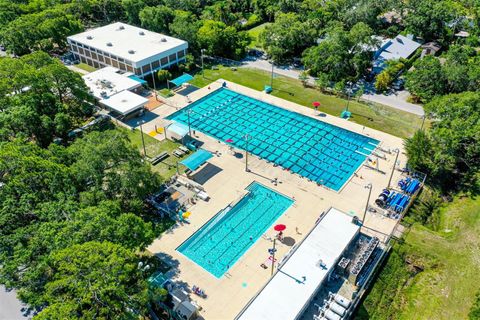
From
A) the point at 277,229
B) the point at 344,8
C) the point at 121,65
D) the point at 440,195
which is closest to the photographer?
the point at 277,229

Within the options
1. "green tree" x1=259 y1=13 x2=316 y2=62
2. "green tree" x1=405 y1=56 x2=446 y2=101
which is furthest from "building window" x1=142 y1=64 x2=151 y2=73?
"green tree" x1=405 y1=56 x2=446 y2=101

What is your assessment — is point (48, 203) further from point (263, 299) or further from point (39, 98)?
point (39, 98)

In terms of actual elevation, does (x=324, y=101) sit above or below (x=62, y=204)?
below

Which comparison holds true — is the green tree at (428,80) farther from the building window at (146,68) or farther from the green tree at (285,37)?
the building window at (146,68)

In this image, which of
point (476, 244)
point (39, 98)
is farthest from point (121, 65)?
point (476, 244)

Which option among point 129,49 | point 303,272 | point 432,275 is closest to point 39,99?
point 129,49

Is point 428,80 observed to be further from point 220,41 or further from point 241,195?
point 220,41

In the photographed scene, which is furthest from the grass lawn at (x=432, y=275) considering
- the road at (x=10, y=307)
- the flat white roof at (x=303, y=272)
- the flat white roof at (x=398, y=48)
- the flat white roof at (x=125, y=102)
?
the flat white roof at (x=125, y=102)

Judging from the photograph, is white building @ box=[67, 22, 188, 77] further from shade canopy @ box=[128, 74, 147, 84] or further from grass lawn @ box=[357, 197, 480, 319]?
grass lawn @ box=[357, 197, 480, 319]
